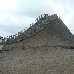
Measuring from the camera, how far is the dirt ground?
30438 mm

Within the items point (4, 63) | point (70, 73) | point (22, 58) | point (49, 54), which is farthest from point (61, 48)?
point (70, 73)

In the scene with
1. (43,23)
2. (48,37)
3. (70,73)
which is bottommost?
(70,73)

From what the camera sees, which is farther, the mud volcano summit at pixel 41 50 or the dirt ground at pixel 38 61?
the mud volcano summit at pixel 41 50

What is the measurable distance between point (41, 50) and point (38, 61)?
Result: 6170mm

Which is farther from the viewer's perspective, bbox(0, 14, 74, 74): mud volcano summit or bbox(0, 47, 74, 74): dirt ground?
bbox(0, 14, 74, 74): mud volcano summit

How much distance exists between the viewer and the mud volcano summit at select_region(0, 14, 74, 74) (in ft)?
103

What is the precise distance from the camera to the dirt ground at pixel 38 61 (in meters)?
30.4

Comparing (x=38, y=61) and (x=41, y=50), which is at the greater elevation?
(x=41, y=50)

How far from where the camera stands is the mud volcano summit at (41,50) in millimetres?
31375

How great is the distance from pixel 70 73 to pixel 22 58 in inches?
404

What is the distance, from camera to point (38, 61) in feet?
112

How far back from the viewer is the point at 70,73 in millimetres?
28656

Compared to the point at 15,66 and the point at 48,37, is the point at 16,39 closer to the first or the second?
the point at 48,37

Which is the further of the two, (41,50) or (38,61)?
(41,50)
